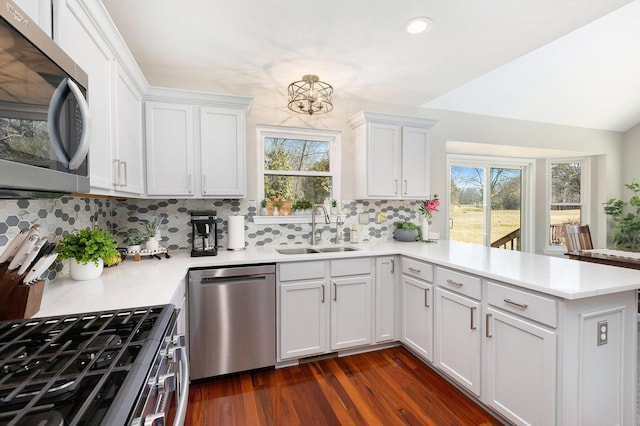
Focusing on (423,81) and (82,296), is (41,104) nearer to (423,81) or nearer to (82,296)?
(82,296)

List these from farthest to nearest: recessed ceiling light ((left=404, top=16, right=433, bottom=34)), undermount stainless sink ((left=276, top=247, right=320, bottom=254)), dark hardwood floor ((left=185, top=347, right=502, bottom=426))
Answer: undermount stainless sink ((left=276, top=247, right=320, bottom=254))
recessed ceiling light ((left=404, top=16, right=433, bottom=34))
dark hardwood floor ((left=185, top=347, right=502, bottom=426))

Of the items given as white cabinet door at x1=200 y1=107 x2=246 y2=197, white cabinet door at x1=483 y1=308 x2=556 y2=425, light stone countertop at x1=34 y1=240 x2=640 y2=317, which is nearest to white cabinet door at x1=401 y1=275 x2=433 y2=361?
light stone countertop at x1=34 y1=240 x2=640 y2=317

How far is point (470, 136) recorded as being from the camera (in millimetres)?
3801

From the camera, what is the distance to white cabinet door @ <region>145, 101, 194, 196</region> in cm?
237

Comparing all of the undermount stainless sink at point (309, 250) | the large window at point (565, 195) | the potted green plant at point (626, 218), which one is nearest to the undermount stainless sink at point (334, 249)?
the undermount stainless sink at point (309, 250)

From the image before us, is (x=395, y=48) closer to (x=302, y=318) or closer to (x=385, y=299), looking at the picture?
(x=385, y=299)

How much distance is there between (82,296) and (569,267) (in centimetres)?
278

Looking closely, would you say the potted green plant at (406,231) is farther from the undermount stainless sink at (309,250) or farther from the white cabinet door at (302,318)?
the white cabinet door at (302,318)

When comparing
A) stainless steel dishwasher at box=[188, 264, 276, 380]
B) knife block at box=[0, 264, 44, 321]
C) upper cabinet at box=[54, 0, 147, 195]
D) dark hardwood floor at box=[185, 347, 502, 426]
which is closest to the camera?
knife block at box=[0, 264, 44, 321]

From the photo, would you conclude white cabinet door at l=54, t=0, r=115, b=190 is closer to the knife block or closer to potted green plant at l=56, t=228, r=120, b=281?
potted green plant at l=56, t=228, r=120, b=281

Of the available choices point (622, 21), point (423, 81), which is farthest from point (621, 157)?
point (423, 81)

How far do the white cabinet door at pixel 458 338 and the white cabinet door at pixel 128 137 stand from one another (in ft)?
7.66

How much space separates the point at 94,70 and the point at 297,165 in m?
1.96

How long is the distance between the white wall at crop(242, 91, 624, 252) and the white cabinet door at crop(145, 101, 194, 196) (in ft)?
2.08
